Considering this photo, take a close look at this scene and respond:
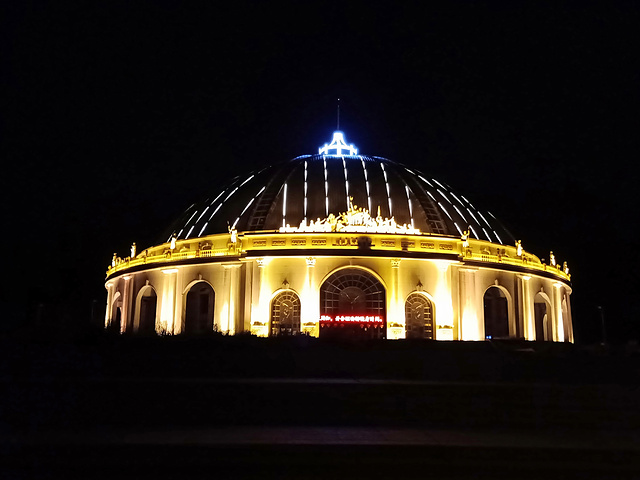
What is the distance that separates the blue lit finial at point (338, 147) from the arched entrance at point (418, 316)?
1757cm

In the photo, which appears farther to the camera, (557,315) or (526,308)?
(557,315)

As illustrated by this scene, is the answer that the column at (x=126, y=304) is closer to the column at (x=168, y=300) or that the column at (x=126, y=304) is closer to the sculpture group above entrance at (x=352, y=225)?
the column at (x=168, y=300)

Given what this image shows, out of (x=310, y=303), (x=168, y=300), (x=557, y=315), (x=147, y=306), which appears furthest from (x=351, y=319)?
(x=557, y=315)

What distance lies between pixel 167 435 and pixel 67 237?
55007 millimetres

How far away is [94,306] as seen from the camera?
211ft

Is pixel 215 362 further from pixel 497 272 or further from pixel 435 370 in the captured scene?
pixel 497 272

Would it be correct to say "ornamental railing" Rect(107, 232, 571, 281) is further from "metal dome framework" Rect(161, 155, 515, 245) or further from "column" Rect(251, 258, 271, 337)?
"metal dome framework" Rect(161, 155, 515, 245)

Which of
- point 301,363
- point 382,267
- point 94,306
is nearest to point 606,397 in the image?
point 301,363

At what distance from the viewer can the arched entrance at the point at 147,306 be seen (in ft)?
157

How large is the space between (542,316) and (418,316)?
47.2 feet

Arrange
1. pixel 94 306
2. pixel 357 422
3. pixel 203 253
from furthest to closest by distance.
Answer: pixel 94 306 → pixel 203 253 → pixel 357 422

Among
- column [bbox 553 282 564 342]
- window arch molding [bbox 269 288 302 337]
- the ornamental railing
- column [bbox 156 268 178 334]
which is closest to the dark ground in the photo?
window arch molding [bbox 269 288 302 337]

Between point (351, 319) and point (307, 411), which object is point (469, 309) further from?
point (307, 411)

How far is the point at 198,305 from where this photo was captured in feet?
150
